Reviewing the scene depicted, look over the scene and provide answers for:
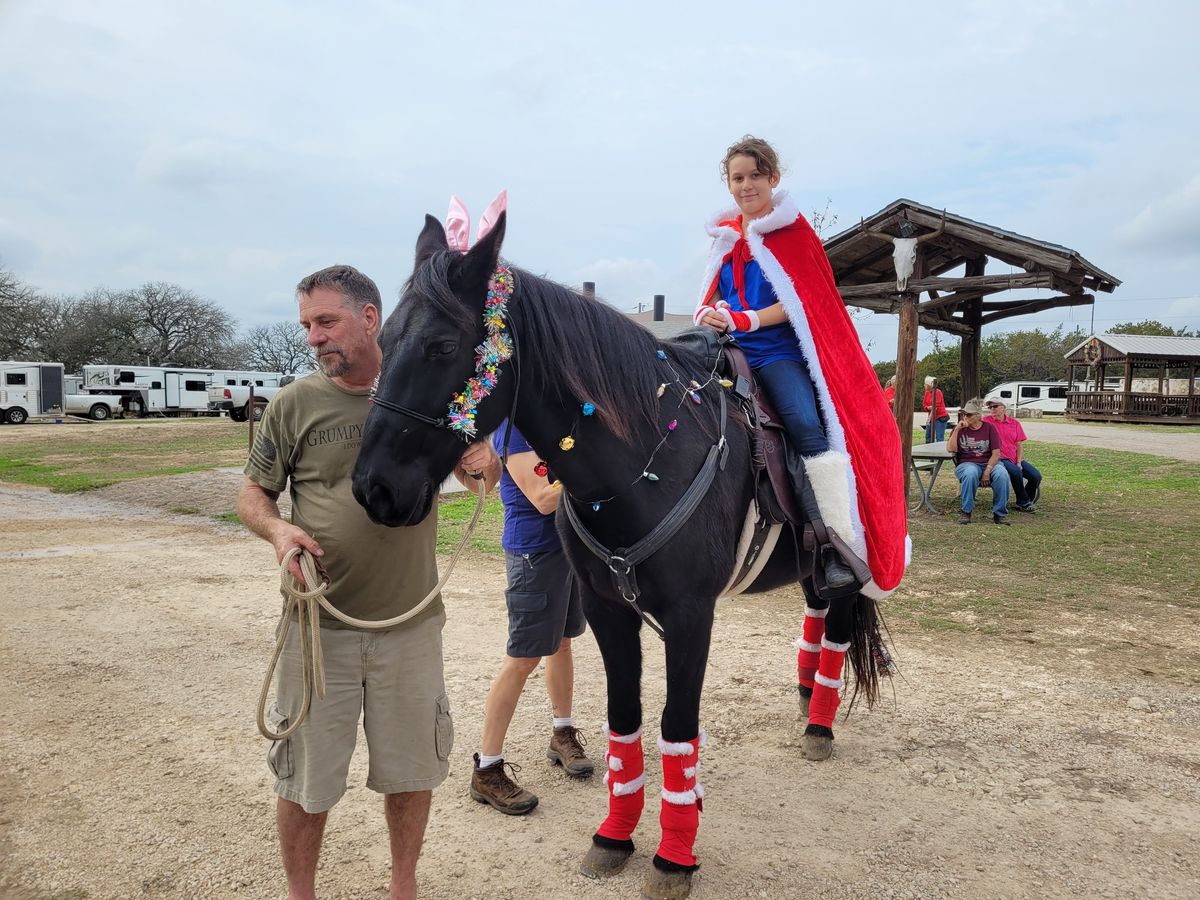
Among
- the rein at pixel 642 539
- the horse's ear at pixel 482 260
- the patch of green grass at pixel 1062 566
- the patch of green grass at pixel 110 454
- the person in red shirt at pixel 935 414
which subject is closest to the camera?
the horse's ear at pixel 482 260

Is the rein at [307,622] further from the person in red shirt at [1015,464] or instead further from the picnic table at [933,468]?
the person in red shirt at [1015,464]

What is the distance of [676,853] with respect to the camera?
2.64 meters

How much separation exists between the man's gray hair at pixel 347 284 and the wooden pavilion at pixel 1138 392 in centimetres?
3834

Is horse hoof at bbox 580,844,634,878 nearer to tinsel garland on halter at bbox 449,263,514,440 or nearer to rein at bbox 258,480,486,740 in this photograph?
rein at bbox 258,480,486,740

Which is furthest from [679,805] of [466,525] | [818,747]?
[466,525]

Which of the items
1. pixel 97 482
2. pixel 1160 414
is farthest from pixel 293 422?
pixel 1160 414

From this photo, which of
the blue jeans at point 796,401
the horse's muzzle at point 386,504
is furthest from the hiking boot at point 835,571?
the horse's muzzle at point 386,504

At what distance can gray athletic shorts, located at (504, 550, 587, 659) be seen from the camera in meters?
3.24

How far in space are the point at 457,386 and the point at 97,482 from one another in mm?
14060

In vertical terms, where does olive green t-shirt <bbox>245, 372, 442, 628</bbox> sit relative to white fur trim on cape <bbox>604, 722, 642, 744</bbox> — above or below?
above

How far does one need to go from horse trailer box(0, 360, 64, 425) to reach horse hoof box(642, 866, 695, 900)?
38474 millimetres

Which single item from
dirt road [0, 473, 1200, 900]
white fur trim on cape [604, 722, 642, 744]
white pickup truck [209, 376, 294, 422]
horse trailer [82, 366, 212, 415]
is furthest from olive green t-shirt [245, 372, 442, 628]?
horse trailer [82, 366, 212, 415]

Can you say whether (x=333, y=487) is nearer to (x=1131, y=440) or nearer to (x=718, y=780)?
(x=718, y=780)

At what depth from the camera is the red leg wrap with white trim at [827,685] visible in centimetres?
369
